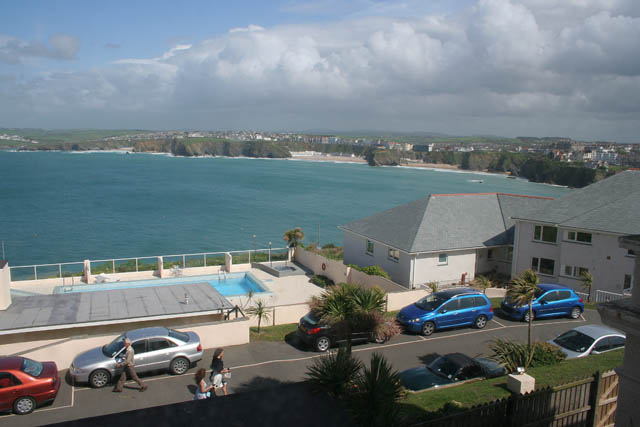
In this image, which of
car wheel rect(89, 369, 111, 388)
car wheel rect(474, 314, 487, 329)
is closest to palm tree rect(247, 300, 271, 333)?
car wheel rect(89, 369, 111, 388)

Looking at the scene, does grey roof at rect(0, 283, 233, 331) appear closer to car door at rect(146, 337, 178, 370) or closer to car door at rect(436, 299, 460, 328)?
car door at rect(146, 337, 178, 370)

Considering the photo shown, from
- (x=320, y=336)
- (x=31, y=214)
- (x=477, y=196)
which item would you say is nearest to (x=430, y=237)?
(x=477, y=196)

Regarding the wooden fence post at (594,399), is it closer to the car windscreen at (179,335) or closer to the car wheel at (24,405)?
the car windscreen at (179,335)

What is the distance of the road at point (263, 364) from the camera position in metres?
11.7

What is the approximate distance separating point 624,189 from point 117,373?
25957 millimetres

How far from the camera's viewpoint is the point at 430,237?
Answer: 26.7m

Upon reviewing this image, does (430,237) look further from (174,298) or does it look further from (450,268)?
(174,298)

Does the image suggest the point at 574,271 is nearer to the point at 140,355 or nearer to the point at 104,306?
the point at 140,355

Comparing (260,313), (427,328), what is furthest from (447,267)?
(260,313)

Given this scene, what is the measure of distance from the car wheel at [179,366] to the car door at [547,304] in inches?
532

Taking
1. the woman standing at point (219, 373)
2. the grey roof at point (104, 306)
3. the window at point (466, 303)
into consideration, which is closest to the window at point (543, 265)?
the window at point (466, 303)

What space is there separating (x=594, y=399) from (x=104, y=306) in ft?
52.8

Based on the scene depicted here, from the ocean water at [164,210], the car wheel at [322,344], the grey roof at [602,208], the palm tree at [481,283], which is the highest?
the grey roof at [602,208]

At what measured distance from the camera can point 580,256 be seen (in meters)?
24.5
